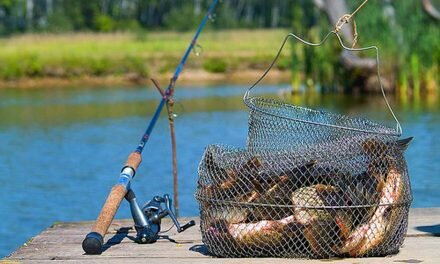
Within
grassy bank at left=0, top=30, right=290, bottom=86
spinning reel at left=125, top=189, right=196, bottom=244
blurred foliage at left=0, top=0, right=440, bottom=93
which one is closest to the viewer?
spinning reel at left=125, top=189, right=196, bottom=244

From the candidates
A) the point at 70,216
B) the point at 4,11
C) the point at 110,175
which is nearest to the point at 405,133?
the point at 110,175

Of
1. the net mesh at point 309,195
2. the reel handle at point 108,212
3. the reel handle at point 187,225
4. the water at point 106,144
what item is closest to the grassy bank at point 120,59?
the water at point 106,144

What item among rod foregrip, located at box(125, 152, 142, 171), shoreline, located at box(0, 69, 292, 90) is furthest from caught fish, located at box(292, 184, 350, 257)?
shoreline, located at box(0, 69, 292, 90)

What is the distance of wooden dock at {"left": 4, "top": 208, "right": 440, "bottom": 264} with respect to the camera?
6383 mm

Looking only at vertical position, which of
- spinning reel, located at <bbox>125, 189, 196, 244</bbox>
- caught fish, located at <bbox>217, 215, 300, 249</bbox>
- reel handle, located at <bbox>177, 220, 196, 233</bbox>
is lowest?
reel handle, located at <bbox>177, 220, 196, 233</bbox>

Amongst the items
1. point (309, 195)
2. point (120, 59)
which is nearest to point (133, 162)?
point (309, 195)

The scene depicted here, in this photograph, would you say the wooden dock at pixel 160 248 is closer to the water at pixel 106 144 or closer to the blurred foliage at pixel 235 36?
the water at pixel 106 144

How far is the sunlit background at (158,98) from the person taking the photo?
1553cm

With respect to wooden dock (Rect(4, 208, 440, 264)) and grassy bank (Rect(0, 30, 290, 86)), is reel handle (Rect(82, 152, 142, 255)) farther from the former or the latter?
grassy bank (Rect(0, 30, 290, 86))

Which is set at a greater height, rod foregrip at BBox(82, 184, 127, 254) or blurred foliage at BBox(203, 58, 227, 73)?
rod foregrip at BBox(82, 184, 127, 254)

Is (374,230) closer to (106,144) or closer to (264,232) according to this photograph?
(264,232)

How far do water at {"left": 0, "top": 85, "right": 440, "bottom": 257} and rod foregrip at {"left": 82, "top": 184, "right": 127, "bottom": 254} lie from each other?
4.34m

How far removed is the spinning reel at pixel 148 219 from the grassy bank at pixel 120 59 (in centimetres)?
3371

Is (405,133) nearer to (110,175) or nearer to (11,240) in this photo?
(110,175)
